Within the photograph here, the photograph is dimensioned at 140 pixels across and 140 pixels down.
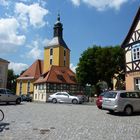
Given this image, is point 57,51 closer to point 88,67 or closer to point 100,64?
point 88,67

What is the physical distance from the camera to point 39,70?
8238 cm

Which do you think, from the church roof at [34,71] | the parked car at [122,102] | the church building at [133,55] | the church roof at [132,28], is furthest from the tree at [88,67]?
the church roof at [34,71]

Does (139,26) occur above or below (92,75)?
above

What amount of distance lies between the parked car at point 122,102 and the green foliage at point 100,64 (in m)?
26.1

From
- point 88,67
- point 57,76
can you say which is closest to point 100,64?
point 88,67

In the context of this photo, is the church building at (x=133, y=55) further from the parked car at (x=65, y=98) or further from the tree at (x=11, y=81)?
the tree at (x=11, y=81)

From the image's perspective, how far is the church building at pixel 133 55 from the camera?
2922cm

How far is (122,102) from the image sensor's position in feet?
60.9

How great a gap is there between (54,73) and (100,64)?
21.2m

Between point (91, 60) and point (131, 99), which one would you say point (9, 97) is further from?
point (91, 60)

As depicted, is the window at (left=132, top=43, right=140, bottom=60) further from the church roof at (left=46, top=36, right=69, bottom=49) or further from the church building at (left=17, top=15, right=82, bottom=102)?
the church roof at (left=46, top=36, right=69, bottom=49)

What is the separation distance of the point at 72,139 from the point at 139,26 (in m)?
22.8

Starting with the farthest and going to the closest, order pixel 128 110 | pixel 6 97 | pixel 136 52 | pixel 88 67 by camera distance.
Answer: pixel 88 67 < pixel 6 97 < pixel 136 52 < pixel 128 110

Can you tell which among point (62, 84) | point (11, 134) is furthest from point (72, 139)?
point (62, 84)
